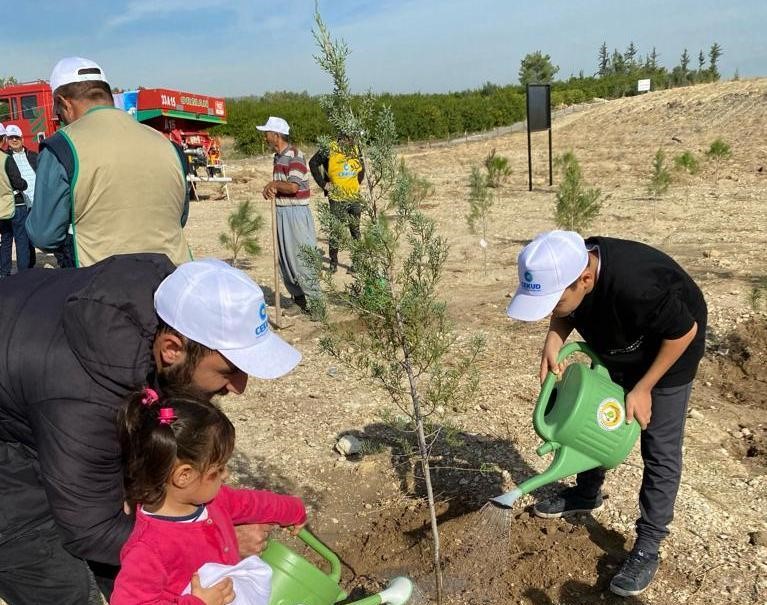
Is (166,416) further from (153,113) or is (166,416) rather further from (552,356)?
(153,113)

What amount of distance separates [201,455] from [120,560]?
307 mm

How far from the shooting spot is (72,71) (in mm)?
2555

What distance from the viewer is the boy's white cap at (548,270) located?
2.07 m

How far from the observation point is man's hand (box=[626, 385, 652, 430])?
7.39 ft

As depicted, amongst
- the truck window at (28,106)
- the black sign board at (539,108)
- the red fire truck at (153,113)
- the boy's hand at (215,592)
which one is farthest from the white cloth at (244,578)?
the truck window at (28,106)

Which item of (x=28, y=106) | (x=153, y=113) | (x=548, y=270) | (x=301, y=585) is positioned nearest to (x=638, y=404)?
(x=548, y=270)

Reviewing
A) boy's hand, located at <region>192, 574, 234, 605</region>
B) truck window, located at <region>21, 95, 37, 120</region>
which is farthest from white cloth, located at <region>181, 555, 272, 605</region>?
truck window, located at <region>21, 95, 37, 120</region>

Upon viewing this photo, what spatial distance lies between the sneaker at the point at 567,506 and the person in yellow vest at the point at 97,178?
77.8 inches

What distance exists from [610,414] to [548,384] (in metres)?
0.23

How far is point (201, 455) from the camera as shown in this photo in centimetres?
141

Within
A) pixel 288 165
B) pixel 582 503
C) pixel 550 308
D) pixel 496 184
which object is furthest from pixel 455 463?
pixel 496 184

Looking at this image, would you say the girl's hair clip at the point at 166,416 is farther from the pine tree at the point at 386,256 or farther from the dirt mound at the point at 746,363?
the dirt mound at the point at 746,363

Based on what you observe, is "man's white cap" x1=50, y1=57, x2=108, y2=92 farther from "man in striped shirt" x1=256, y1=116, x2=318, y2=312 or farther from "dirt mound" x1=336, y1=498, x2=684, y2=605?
"man in striped shirt" x1=256, y1=116, x2=318, y2=312

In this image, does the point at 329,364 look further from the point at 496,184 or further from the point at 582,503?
the point at 496,184
